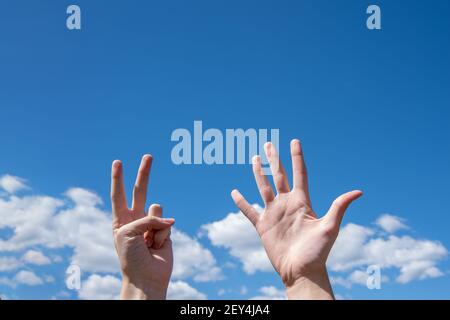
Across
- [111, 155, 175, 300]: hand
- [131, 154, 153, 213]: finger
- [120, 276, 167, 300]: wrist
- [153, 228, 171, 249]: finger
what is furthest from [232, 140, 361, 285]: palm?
[120, 276, 167, 300]: wrist

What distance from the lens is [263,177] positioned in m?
5.36

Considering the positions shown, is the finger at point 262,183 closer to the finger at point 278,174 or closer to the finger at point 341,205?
the finger at point 278,174

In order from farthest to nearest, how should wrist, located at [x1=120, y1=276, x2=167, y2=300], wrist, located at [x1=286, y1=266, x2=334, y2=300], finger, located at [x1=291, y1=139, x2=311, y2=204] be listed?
finger, located at [x1=291, y1=139, x2=311, y2=204] < wrist, located at [x1=120, y1=276, x2=167, y2=300] < wrist, located at [x1=286, y1=266, x2=334, y2=300]

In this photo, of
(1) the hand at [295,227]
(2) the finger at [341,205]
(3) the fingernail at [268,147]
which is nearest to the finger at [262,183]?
(1) the hand at [295,227]

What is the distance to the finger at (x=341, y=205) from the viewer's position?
15.7 feet

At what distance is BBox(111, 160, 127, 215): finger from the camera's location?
5570 mm

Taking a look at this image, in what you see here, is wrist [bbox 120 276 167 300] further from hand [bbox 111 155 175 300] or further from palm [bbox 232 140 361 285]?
palm [bbox 232 140 361 285]

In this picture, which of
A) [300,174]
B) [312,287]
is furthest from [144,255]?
[300,174]

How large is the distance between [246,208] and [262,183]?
1.13ft

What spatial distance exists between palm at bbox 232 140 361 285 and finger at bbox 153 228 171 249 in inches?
35.1
